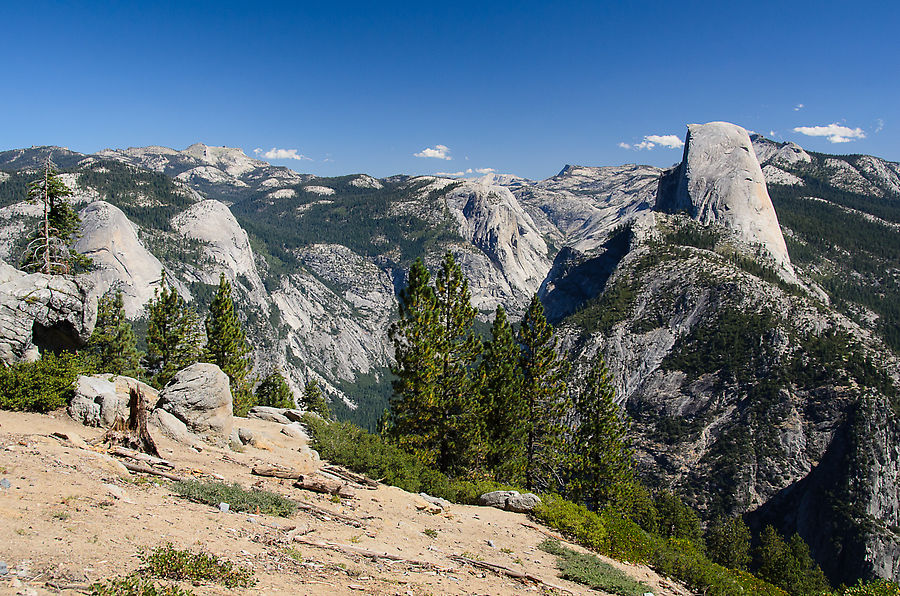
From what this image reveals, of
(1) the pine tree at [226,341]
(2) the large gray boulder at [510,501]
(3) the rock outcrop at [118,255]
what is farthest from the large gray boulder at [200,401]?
(3) the rock outcrop at [118,255]

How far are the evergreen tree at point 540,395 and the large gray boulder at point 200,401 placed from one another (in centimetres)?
1990

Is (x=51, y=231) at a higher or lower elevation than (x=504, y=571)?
higher

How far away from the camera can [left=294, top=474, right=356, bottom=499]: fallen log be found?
1527 cm

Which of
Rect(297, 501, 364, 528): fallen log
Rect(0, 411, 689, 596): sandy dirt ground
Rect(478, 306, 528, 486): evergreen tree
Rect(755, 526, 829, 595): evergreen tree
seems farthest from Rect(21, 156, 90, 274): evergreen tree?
Rect(755, 526, 829, 595): evergreen tree

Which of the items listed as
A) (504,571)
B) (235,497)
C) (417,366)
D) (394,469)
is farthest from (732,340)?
(235,497)

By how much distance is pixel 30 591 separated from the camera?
579 cm

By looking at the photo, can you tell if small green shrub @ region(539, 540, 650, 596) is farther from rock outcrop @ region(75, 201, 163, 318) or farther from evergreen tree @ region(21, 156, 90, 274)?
rock outcrop @ region(75, 201, 163, 318)

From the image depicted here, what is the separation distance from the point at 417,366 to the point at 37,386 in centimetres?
1755

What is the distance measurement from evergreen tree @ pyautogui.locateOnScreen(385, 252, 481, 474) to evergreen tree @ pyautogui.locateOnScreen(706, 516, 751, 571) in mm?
48408

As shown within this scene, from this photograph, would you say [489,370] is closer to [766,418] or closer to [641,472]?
[641,472]

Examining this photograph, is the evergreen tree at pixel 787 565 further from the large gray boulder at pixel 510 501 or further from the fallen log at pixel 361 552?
the fallen log at pixel 361 552

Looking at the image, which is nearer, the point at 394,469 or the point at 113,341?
the point at 394,469

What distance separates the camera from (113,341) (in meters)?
45.1

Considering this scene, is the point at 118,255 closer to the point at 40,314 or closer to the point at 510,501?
the point at 40,314
